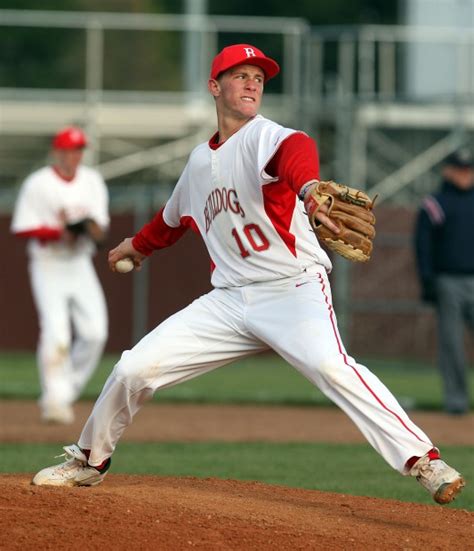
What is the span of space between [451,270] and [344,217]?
7.08m

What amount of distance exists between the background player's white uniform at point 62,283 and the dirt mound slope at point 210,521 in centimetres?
444

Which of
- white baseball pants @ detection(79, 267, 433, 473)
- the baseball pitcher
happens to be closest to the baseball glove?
the baseball pitcher

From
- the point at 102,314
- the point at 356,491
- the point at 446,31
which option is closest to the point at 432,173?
the point at 446,31

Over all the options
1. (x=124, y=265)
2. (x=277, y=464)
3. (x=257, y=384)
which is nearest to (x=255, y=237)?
(x=124, y=265)

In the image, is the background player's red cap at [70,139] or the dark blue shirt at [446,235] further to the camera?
the dark blue shirt at [446,235]

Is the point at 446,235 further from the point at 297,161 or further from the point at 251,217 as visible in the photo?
the point at 297,161

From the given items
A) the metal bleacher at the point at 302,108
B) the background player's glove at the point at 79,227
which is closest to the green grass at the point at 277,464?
the background player's glove at the point at 79,227

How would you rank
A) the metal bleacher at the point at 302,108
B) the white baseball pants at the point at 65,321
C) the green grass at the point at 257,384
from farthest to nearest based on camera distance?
1. the metal bleacher at the point at 302,108
2. the green grass at the point at 257,384
3. the white baseball pants at the point at 65,321

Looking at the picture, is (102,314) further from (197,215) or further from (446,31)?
(446,31)

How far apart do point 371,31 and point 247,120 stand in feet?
48.2

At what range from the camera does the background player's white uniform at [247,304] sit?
604 cm

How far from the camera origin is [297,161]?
571 centimetres

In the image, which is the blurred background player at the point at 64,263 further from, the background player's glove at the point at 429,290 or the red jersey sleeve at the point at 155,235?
the red jersey sleeve at the point at 155,235

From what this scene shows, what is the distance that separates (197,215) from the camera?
6.76m
